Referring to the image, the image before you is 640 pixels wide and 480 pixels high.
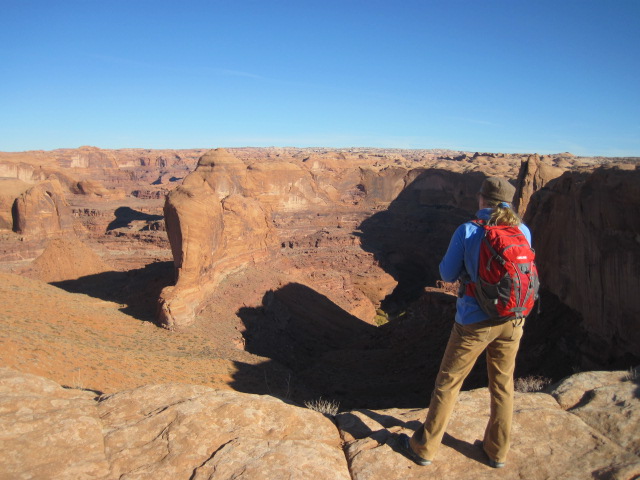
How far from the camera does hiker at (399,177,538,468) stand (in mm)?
3645

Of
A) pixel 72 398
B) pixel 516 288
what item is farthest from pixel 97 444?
pixel 516 288

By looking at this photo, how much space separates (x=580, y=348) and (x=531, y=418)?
362 inches

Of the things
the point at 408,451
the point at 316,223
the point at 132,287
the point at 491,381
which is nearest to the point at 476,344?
the point at 491,381

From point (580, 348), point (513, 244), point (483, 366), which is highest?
point (513, 244)

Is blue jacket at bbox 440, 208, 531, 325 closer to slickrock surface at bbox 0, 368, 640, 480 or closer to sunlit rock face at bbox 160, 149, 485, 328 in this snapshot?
slickrock surface at bbox 0, 368, 640, 480

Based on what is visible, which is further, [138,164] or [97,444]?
[138,164]

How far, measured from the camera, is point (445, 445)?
3938 mm

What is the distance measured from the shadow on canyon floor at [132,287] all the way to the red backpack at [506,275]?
50.9ft

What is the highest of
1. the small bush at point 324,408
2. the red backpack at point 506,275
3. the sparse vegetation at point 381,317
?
the red backpack at point 506,275

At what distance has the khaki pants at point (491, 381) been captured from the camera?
3.65 meters

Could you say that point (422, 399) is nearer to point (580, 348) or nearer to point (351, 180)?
point (580, 348)

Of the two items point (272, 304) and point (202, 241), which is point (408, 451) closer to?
point (202, 241)

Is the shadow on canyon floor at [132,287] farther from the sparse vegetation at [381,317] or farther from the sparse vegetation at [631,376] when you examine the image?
the sparse vegetation at [631,376]

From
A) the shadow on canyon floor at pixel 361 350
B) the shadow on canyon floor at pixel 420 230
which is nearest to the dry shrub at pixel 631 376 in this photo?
the shadow on canyon floor at pixel 361 350
